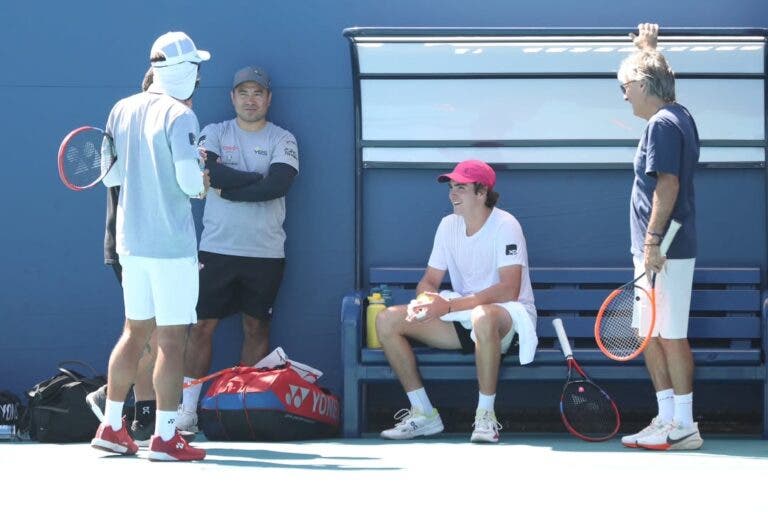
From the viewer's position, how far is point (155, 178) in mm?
6574

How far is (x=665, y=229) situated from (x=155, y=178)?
97.3 inches

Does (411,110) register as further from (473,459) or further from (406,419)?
(473,459)

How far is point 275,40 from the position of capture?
336 inches

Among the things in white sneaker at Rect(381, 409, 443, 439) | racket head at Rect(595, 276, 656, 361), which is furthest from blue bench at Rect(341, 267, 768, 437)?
racket head at Rect(595, 276, 656, 361)

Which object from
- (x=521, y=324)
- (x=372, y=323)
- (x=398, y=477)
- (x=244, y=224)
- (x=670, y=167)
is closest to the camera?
(x=398, y=477)

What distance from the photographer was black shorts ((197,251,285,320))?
8.28 m

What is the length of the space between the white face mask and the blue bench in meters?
1.70

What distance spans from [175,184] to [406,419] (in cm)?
202

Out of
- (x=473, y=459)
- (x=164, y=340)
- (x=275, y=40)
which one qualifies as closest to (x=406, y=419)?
(x=473, y=459)

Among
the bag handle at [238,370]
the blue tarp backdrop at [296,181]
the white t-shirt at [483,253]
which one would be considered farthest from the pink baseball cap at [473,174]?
the bag handle at [238,370]

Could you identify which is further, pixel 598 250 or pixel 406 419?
pixel 598 250

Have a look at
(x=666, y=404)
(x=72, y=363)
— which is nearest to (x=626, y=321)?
(x=666, y=404)

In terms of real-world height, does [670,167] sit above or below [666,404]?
above

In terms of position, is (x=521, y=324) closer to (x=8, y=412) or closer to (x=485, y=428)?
(x=485, y=428)
